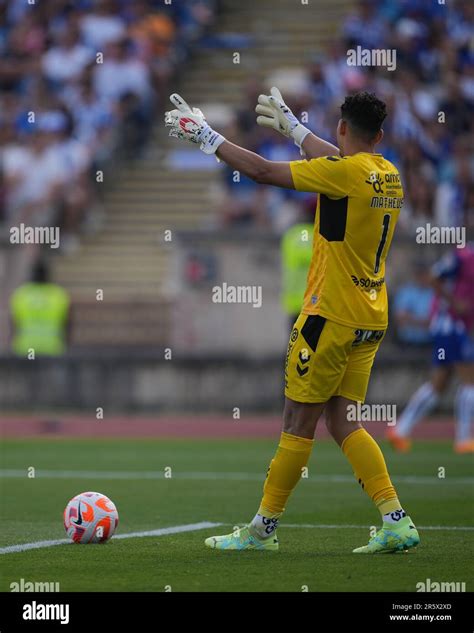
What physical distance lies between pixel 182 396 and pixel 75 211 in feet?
16.6

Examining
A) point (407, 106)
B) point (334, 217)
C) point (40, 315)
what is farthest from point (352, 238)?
point (407, 106)

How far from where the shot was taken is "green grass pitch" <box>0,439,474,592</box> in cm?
796

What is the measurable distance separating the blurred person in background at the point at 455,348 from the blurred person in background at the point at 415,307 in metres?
3.77

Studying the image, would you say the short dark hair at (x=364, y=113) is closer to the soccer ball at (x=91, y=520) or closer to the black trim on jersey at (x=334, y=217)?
the black trim on jersey at (x=334, y=217)

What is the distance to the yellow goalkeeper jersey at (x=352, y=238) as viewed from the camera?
875 centimetres

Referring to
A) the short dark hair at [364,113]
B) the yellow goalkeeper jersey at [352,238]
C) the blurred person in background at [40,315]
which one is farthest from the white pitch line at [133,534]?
the blurred person in background at [40,315]

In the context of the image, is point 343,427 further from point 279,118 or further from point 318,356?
point 279,118

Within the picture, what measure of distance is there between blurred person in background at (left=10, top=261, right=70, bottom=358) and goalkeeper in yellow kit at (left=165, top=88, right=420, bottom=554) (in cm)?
1337

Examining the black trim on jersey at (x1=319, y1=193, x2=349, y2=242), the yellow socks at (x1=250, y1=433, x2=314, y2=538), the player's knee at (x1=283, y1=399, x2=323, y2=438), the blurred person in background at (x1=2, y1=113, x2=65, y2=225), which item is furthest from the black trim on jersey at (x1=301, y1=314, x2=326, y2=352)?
the blurred person in background at (x1=2, y1=113, x2=65, y2=225)

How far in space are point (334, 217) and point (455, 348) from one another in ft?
28.2

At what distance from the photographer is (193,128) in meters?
8.86

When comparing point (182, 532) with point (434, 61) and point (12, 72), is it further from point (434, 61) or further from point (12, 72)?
point (12, 72)

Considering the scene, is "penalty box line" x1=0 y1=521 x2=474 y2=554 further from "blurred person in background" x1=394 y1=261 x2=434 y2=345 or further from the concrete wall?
"blurred person in background" x1=394 y1=261 x2=434 y2=345

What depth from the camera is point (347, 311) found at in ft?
29.0
